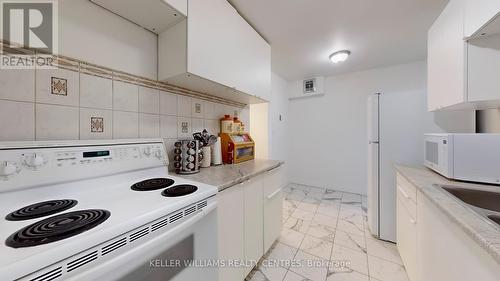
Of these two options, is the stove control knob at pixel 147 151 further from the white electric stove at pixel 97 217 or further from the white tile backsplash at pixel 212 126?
the white tile backsplash at pixel 212 126

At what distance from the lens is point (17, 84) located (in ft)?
2.44

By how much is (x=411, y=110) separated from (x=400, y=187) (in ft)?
2.48

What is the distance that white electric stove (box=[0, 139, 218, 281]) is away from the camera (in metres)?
0.41

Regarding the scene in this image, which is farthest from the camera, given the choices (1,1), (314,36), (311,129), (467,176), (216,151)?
(311,129)

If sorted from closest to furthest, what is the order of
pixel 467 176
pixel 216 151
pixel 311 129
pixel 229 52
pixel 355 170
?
1. pixel 467 176
2. pixel 229 52
3. pixel 216 151
4. pixel 355 170
5. pixel 311 129

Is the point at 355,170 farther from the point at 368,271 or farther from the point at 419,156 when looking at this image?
the point at 368,271

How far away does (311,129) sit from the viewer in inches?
136

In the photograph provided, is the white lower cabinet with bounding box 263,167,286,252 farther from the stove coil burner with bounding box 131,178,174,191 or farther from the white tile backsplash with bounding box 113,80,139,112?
the white tile backsplash with bounding box 113,80,139,112

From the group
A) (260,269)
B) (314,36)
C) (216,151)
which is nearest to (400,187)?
(260,269)

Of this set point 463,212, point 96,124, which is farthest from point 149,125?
point 463,212

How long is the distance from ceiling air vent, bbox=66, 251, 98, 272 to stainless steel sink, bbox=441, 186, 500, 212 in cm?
165

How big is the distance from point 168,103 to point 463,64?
1905 millimetres

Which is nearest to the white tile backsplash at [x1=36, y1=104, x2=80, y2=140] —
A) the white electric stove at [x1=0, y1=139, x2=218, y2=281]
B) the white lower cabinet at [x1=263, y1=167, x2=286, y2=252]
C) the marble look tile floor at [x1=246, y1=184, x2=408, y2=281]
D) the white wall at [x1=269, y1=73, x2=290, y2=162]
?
the white electric stove at [x1=0, y1=139, x2=218, y2=281]

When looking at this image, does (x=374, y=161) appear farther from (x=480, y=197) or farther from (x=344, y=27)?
(x=344, y=27)
